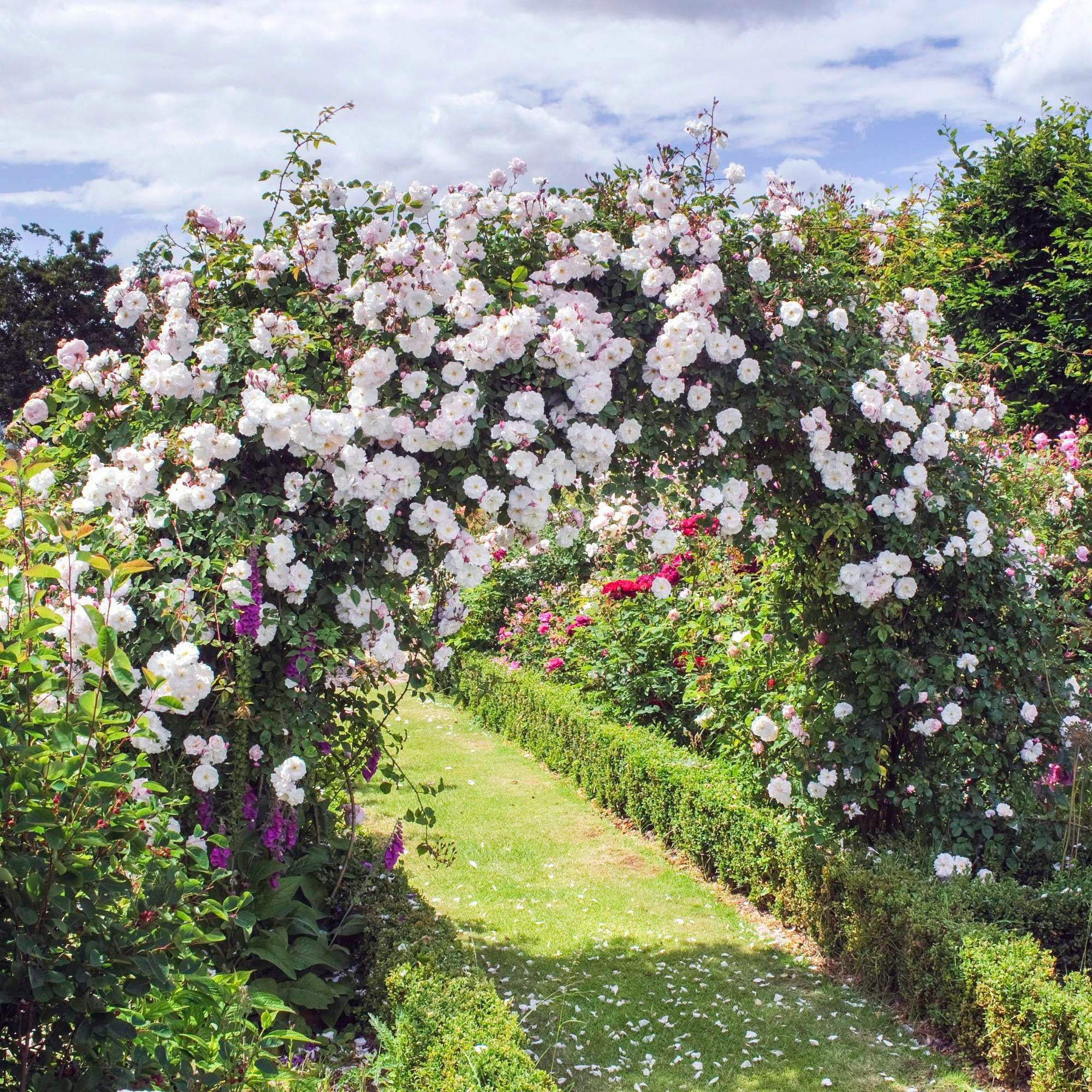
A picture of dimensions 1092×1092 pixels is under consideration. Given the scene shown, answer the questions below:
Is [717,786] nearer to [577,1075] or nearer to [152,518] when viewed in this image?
[577,1075]

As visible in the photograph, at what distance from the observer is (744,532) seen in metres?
4.28

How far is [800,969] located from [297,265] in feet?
11.3

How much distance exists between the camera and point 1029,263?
928 cm

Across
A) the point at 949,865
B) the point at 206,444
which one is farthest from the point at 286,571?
the point at 949,865

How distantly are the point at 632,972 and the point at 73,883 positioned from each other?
3.03m

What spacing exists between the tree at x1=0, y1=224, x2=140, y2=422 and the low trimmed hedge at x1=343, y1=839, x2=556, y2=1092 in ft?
67.0

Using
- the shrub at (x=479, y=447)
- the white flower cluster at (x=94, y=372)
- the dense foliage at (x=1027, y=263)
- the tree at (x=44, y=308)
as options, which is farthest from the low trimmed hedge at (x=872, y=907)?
the tree at (x=44, y=308)

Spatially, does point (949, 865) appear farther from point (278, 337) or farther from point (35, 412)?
point (35, 412)

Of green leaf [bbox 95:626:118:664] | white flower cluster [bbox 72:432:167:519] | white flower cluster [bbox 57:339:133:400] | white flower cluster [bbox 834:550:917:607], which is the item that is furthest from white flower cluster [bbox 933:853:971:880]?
white flower cluster [bbox 57:339:133:400]

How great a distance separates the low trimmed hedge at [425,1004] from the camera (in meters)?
2.71

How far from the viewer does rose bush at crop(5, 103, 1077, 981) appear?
10.6 ft

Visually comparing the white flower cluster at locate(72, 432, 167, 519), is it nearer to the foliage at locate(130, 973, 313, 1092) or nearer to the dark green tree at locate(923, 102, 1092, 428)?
the foliage at locate(130, 973, 313, 1092)

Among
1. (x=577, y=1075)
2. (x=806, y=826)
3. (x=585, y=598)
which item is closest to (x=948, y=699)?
(x=806, y=826)

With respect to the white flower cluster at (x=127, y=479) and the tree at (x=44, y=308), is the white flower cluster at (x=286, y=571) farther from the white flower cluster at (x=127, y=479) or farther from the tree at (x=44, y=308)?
the tree at (x=44, y=308)
